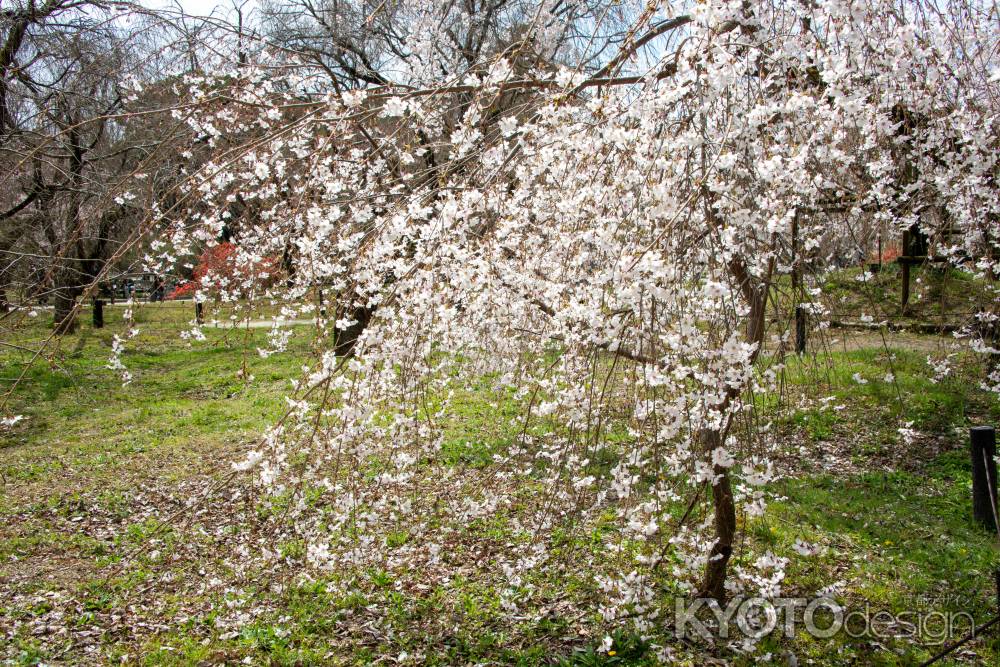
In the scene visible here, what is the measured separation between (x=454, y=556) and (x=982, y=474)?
11.2ft

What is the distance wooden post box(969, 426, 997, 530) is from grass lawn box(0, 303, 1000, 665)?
0.12 m

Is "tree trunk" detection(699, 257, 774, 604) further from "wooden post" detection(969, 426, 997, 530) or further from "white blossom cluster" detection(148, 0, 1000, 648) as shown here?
"wooden post" detection(969, 426, 997, 530)

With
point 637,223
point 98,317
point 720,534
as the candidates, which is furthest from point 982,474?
point 98,317

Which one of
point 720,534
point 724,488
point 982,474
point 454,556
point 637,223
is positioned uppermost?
point 637,223

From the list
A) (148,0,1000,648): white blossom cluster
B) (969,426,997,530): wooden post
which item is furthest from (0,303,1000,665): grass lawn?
(148,0,1000,648): white blossom cluster

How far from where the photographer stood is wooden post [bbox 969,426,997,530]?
159 inches

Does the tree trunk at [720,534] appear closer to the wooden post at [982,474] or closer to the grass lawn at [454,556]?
the grass lawn at [454,556]

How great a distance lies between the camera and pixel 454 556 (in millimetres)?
4570

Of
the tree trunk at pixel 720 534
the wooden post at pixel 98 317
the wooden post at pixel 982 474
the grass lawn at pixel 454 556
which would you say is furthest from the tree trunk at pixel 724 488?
the wooden post at pixel 98 317

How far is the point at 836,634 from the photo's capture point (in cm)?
345

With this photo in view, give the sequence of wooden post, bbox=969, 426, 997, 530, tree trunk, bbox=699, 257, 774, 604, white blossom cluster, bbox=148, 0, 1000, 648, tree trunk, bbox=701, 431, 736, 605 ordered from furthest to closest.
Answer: wooden post, bbox=969, 426, 997, 530
tree trunk, bbox=701, 431, 736, 605
tree trunk, bbox=699, 257, 774, 604
white blossom cluster, bbox=148, 0, 1000, 648

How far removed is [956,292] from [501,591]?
8.68 metres

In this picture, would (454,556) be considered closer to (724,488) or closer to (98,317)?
(724,488)

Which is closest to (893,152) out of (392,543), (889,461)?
(889,461)
